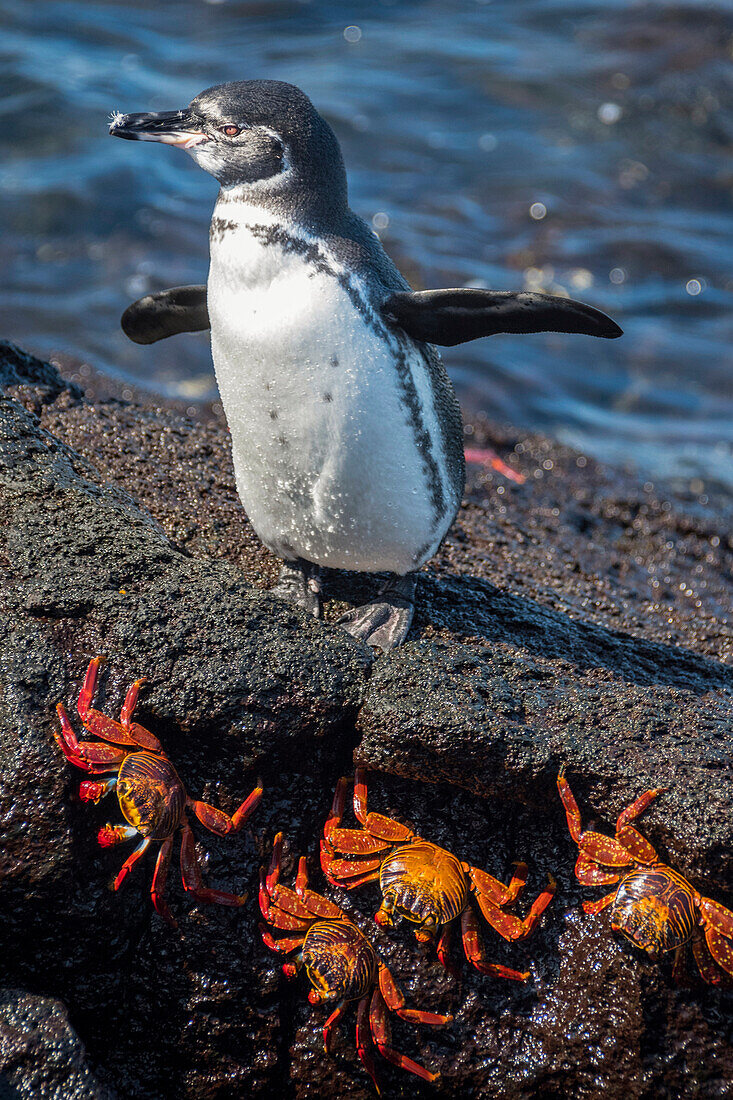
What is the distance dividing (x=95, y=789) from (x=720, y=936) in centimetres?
160

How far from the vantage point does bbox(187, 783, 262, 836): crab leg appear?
8.43 ft

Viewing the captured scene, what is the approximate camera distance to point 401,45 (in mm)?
14469

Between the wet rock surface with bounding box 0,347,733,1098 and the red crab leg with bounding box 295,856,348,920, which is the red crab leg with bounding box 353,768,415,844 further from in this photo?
the red crab leg with bounding box 295,856,348,920

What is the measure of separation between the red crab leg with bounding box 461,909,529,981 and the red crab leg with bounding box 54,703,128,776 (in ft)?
3.23

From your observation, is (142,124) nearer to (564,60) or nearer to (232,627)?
(232,627)

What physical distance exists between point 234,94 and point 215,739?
1.96 metres

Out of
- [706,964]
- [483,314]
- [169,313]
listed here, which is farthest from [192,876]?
[169,313]

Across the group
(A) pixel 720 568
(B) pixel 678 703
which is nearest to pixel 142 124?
(B) pixel 678 703

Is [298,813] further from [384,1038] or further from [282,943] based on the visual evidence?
[384,1038]

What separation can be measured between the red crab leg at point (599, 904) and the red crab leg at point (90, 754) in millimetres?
1264

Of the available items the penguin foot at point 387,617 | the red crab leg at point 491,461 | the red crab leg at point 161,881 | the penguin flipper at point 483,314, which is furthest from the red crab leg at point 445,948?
the red crab leg at point 491,461

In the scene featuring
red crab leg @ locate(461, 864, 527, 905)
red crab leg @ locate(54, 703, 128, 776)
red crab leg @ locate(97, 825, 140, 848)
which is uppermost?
red crab leg @ locate(54, 703, 128, 776)

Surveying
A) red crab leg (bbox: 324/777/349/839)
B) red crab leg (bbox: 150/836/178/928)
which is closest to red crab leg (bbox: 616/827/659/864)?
red crab leg (bbox: 324/777/349/839)

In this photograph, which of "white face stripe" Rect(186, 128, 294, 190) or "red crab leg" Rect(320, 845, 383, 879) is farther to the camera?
"white face stripe" Rect(186, 128, 294, 190)
